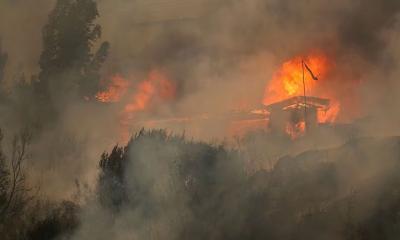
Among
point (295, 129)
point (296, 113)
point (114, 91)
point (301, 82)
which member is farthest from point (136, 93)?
point (295, 129)

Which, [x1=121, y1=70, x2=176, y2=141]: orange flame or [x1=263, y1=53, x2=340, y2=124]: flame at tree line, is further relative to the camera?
[x1=121, y1=70, x2=176, y2=141]: orange flame

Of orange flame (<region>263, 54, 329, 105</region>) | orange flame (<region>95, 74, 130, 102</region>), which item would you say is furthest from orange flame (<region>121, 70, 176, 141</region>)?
orange flame (<region>263, 54, 329, 105</region>)

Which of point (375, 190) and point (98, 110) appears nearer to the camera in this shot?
point (375, 190)

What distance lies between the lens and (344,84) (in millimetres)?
34969

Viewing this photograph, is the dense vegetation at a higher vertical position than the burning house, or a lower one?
lower

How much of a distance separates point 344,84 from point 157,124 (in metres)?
11.2

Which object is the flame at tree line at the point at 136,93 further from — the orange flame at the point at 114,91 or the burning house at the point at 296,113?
the burning house at the point at 296,113

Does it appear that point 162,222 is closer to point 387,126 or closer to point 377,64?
point 387,126

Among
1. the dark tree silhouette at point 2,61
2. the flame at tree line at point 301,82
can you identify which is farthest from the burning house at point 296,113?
the dark tree silhouette at point 2,61

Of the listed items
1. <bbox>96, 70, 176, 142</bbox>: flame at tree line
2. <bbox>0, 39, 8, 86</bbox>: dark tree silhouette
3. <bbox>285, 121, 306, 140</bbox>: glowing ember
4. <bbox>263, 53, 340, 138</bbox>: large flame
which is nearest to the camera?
<bbox>285, 121, 306, 140</bbox>: glowing ember

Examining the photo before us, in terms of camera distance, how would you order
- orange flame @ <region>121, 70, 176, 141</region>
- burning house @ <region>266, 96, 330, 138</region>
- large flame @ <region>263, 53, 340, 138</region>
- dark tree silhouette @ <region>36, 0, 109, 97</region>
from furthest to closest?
orange flame @ <region>121, 70, 176, 141</region> < dark tree silhouette @ <region>36, 0, 109, 97</region> < large flame @ <region>263, 53, 340, 138</region> < burning house @ <region>266, 96, 330, 138</region>

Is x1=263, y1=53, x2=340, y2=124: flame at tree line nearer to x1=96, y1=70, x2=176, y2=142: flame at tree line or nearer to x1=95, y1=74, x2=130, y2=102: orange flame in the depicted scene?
x1=96, y1=70, x2=176, y2=142: flame at tree line

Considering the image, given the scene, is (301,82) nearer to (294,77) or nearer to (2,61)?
(294,77)

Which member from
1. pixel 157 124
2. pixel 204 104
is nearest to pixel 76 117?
pixel 157 124
